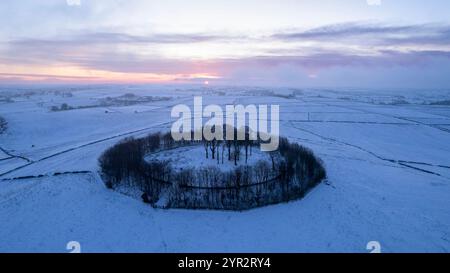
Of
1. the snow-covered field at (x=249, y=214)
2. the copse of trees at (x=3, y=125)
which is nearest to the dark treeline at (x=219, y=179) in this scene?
the snow-covered field at (x=249, y=214)

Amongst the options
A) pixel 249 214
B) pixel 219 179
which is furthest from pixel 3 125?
pixel 249 214

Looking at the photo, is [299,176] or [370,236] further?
[299,176]

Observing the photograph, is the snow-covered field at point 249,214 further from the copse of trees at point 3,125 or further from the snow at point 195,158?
the copse of trees at point 3,125

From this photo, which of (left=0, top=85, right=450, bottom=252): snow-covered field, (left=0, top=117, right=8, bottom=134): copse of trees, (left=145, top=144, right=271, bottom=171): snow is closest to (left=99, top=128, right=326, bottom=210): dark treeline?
(left=145, top=144, right=271, bottom=171): snow

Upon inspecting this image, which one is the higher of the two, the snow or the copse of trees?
the copse of trees

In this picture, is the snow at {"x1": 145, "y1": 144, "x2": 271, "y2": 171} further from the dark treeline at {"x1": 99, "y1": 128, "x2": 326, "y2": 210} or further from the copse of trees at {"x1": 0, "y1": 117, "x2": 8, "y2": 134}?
the copse of trees at {"x1": 0, "y1": 117, "x2": 8, "y2": 134}

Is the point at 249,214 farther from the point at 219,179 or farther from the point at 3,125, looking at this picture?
the point at 3,125

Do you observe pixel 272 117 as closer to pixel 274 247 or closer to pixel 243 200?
pixel 243 200
